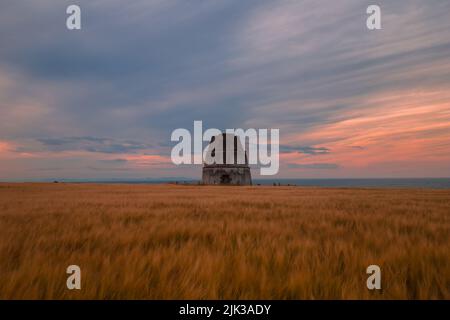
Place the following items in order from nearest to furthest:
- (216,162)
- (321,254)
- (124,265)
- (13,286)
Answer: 1. (13,286)
2. (124,265)
3. (321,254)
4. (216,162)

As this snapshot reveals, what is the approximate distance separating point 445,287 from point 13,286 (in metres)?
3.29

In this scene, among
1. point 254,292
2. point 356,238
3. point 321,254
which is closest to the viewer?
point 254,292

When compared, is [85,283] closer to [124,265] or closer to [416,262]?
[124,265]

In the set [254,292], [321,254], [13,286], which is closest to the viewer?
[13,286]

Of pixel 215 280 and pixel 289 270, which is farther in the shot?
pixel 289 270

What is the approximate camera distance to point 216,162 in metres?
54.6

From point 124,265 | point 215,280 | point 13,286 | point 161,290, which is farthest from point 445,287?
point 13,286

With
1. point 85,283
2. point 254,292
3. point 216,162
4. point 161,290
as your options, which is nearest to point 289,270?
point 254,292

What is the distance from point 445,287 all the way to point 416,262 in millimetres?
610

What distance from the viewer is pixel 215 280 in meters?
2.04

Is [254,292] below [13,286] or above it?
below
